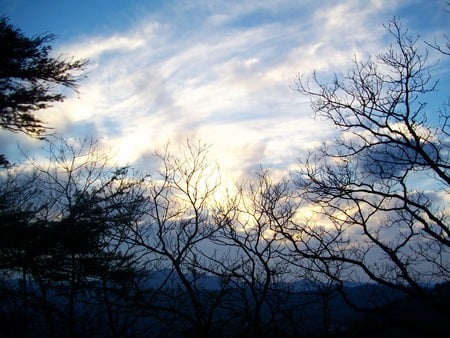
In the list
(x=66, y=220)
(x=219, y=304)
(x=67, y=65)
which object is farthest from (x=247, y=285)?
(x=67, y=65)

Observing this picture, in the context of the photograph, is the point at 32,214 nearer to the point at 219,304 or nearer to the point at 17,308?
the point at 17,308

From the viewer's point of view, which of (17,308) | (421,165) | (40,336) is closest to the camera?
(421,165)

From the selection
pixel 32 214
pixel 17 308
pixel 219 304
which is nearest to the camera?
pixel 219 304

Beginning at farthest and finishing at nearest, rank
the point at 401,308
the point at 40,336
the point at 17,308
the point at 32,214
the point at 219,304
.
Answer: the point at 40,336 < the point at 32,214 < the point at 17,308 < the point at 219,304 < the point at 401,308

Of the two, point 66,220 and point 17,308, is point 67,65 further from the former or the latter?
point 17,308

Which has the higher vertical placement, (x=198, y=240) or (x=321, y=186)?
(x=321, y=186)

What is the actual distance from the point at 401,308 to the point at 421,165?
9.06ft

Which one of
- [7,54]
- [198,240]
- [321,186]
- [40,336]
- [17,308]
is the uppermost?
[7,54]

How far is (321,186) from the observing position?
26.1 feet

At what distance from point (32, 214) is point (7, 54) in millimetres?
3900

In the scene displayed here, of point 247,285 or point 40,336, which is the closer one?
point 247,285

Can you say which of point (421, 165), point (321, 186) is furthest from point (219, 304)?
point (421, 165)

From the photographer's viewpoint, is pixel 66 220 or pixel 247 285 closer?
pixel 247 285

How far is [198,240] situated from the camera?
8984 mm
